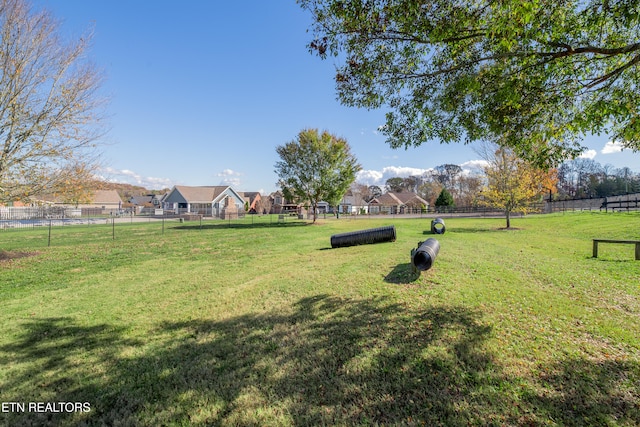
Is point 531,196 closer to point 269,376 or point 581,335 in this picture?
point 581,335

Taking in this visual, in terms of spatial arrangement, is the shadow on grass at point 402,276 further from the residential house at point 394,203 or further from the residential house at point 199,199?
the residential house at point 394,203

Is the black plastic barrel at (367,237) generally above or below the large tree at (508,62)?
below

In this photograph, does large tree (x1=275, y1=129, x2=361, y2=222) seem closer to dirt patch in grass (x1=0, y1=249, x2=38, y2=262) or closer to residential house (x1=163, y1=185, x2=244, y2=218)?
dirt patch in grass (x1=0, y1=249, x2=38, y2=262)

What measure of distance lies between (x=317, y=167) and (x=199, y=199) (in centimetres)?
3721

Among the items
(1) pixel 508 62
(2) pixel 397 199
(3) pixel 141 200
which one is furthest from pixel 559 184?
(3) pixel 141 200

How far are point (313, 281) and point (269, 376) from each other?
13.1 ft

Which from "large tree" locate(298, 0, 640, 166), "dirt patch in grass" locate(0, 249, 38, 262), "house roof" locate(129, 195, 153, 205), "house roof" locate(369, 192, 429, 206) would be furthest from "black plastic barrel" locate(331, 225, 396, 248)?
"house roof" locate(129, 195, 153, 205)

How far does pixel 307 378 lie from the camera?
11.2 feet

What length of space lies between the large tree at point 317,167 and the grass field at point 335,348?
23748 millimetres

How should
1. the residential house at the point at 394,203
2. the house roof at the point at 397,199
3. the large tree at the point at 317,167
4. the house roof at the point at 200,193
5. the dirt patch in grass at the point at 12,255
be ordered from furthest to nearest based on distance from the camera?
the house roof at the point at 397,199
the residential house at the point at 394,203
the house roof at the point at 200,193
the large tree at the point at 317,167
the dirt patch in grass at the point at 12,255

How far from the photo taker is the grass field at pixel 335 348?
291cm

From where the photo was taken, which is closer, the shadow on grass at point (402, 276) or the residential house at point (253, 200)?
the shadow on grass at point (402, 276)

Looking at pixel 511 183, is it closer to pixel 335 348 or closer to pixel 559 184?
pixel 335 348

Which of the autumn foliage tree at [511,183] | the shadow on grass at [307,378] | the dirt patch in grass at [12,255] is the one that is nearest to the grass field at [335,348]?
the shadow on grass at [307,378]
